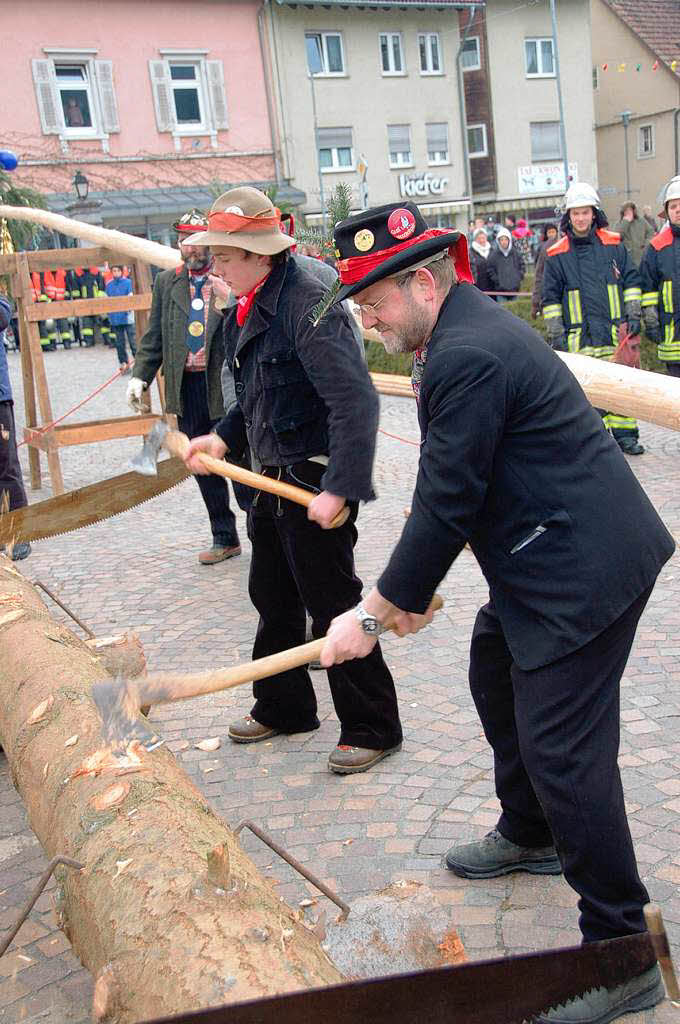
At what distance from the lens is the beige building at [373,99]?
32312mm

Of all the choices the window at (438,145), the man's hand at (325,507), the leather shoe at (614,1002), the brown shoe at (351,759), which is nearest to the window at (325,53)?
the window at (438,145)

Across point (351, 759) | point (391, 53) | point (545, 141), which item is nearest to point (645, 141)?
point (545, 141)

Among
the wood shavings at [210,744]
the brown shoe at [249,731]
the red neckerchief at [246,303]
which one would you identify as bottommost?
the wood shavings at [210,744]

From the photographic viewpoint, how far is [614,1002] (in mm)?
2619

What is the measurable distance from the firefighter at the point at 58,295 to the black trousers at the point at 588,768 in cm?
2264

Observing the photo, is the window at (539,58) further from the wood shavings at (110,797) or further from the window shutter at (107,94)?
the wood shavings at (110,797)

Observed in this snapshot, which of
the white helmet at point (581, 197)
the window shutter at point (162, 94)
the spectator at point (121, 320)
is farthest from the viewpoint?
the window shutter at point (162, 94)

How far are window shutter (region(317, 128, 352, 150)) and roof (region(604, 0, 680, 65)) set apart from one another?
1355cm

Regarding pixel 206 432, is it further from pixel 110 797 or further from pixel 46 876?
pixel 46 876

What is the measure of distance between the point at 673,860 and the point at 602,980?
110 centimetres

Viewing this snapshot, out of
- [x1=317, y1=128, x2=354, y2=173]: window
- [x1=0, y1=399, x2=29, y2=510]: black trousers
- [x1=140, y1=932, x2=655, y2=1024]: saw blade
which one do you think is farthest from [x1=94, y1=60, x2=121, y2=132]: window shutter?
[x1=140, y1=932, x2=655, y2=1024]: saw blade

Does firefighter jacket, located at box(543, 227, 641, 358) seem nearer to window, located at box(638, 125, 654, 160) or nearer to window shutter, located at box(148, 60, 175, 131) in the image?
window shutter, located at box(148, 60, 175, 131)

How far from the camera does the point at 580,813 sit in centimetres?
257

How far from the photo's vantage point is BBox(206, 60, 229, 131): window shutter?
102 feet
